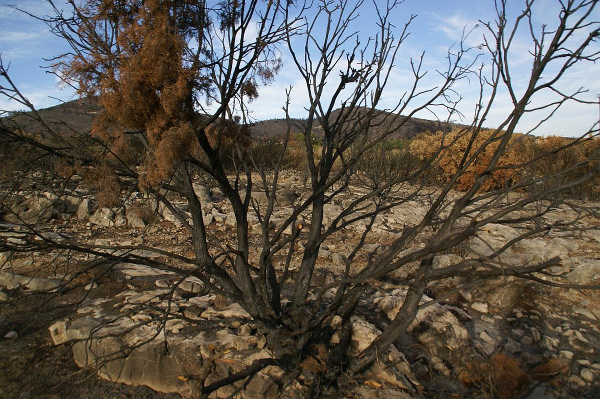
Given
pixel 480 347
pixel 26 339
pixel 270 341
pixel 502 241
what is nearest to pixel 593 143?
pixel 502 241

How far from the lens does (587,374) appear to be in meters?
3.03

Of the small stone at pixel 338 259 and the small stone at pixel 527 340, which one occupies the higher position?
the small stone at pixel 338 259

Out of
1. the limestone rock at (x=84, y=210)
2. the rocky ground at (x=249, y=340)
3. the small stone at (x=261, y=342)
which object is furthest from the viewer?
the limestone rock at (x=84, y=210)

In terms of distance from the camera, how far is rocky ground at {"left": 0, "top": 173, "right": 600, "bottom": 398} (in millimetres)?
2785

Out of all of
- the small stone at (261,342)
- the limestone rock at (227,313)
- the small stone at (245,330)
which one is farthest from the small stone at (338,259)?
the small stone at (261,342)

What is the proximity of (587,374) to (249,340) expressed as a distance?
263cm

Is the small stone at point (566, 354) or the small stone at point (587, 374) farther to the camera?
the small stone at point (566, 354)

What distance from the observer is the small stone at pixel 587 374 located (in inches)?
118

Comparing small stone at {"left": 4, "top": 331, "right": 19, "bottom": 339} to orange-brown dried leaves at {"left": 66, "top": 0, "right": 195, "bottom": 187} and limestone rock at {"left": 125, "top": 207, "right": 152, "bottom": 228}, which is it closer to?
orange-brown dried leaves at {"left": 66, "top": 0, "right": 195, "bottom": 187}

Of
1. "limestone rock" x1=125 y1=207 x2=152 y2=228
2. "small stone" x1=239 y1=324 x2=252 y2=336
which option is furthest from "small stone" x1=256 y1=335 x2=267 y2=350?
"limestone rock" x1=125 y1=207 x2=152 y2=228

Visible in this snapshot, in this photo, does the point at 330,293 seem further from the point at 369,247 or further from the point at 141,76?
the point at 141,76

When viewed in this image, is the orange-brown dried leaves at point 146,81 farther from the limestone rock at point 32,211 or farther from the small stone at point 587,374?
the limestone rock at point 32,211

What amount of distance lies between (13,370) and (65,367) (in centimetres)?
37

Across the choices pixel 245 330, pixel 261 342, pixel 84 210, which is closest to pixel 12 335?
pixel 245 330
